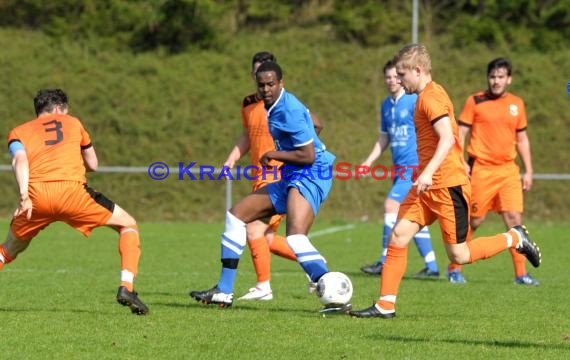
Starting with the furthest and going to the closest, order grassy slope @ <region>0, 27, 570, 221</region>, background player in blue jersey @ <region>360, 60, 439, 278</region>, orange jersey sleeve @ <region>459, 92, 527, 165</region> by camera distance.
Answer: grassy slope @ <region>0, 27, 570, 221</region> < background player in blue jersey @ <region>360, 60, 439, 278</region> < orange jersey sleeve @ <region>459, 92, 527, 165</region>

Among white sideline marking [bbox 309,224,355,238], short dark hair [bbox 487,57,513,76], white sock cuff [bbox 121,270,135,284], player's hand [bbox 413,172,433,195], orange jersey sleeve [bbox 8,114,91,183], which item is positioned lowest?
white sideline marking [bbox 309,224,355,238]

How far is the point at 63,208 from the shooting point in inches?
323

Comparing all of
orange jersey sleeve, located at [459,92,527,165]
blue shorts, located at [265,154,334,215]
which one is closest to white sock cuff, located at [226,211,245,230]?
blue shorts, located at [265,154,334,215]

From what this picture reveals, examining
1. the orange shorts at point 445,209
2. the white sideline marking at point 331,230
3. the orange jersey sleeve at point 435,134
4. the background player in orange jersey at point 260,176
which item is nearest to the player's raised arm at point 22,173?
the background player in orange jersey at point 260,176

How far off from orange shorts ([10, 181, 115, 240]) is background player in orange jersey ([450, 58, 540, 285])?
4531mm

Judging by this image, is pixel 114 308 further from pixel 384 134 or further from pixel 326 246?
pixel 326 246

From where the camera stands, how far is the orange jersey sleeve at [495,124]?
11.5m

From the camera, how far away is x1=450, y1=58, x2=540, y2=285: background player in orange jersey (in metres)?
11.3

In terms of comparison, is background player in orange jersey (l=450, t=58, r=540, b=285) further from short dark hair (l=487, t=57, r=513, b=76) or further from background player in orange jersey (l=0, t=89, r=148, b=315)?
background player in orange jersey (l=0, t=89, r=148, b=315)

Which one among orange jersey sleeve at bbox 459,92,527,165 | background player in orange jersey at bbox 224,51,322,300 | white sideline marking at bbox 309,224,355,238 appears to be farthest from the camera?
white sideline marking at bbox 309,224,355,238

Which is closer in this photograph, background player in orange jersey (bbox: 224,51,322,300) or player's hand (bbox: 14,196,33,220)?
player's hand (bbox: 14,196,33,220)

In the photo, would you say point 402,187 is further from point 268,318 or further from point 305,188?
point 268,318

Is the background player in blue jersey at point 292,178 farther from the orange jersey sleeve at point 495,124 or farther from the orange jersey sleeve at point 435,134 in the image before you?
the orange jersey sleeve at point 495,124

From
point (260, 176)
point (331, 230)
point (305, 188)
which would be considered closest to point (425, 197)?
point (305, 188)
